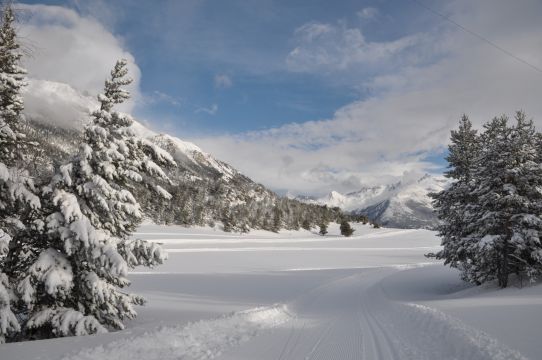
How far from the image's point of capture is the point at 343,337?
10633mm

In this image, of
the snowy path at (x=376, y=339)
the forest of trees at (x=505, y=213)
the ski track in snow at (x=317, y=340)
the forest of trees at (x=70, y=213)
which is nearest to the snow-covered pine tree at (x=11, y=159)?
the forest of trees at (x=70, y=213)

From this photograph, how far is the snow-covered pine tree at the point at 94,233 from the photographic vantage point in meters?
9.93

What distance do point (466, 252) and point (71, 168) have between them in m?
20.7

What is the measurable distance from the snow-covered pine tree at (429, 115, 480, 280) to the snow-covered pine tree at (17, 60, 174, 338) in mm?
19354

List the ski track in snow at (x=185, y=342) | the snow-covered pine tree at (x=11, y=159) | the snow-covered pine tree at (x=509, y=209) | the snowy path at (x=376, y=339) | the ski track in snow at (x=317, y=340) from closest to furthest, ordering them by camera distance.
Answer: the ski track in snow at (x=185, y=342)
the ski track in snow at (x=317, y=340)
the snowy path at (x=376, y=339)
the snow-covered pine tree at (x=11, y=159)
the snow-covered pine tree at (x=509, y=209)

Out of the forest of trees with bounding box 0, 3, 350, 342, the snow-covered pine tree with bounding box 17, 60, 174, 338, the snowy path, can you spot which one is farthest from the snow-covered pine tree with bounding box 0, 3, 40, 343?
the snowy path

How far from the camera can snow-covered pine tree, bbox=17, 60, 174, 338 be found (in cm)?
993

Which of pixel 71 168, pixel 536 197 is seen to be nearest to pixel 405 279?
pixel 536 197

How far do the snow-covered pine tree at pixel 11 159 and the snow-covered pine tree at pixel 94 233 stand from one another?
58 centimetres

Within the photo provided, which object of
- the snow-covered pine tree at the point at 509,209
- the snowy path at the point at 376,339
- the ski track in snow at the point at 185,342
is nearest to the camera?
the ski track in snow at the point at 185,342

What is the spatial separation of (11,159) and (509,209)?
22.0 meters

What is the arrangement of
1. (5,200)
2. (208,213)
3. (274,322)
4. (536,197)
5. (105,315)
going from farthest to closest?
(208,213) < (536,197) < (274,322) < (105,315) < (5,200)

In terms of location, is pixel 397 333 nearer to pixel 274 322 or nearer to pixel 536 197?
pixel 274 322

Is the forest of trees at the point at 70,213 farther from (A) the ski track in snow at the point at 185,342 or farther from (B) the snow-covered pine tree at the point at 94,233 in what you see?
(A) the ski track in snow at the point at 185,342
